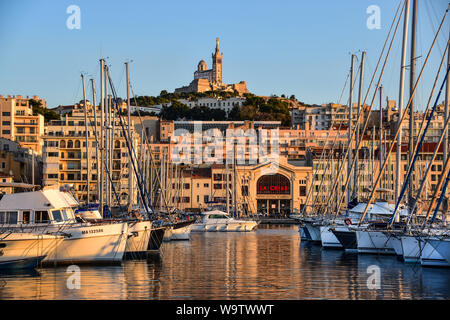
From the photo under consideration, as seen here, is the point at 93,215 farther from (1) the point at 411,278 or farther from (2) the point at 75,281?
(1) the point at 411,278

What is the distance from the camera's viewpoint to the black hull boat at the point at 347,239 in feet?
153

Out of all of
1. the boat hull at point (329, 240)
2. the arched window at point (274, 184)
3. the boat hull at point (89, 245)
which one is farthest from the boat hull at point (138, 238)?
the arched window at point (274, 184)

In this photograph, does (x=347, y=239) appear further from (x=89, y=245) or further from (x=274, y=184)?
(x=274, y=184)

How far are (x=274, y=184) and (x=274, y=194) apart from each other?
6.23ft

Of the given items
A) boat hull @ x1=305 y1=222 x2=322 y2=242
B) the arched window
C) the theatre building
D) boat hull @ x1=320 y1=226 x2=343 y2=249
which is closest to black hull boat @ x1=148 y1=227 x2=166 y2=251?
boat hull @ x1=320 y1=226 x2=343 y2=249

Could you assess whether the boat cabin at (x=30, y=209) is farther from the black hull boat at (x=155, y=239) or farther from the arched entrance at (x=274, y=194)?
the arched entrance at (x=274, y=194)

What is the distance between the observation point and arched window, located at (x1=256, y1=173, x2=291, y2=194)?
133 metres

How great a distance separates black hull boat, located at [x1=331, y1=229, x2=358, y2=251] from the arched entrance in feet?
278

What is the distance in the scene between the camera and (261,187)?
13375cm

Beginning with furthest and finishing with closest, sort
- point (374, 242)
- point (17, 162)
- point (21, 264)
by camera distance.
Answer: point (17, 162) → point (374, 242) → point (21, 264)

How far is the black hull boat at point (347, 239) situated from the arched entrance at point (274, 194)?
84710mm

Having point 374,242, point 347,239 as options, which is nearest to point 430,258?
point 374,242

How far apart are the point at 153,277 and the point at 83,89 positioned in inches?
936

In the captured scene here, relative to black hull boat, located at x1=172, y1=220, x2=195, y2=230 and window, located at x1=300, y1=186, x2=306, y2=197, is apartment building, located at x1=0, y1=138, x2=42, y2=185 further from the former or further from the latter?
window, located at x1=300, y1=186, x2=306, y2=197
